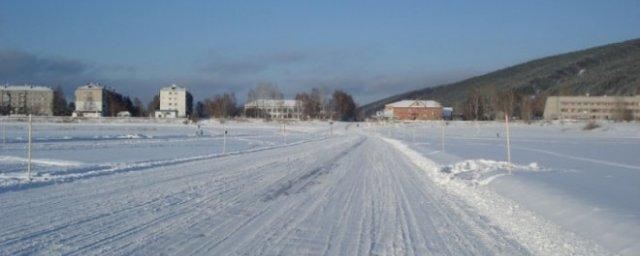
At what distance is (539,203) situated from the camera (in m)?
13.8

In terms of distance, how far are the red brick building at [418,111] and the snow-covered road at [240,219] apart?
173 m

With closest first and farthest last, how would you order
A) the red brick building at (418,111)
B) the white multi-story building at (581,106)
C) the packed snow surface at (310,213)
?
the packed snow surface at (310,213), the white multi-story building at (581,106), the red brick building at (418,111)

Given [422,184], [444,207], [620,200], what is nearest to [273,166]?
[422,184]

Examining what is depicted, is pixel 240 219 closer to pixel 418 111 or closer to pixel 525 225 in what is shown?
pixel 525 225

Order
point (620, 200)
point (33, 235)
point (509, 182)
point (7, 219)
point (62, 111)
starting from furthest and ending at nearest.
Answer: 1. point (62, 111)
2. point (509, 182)
3. point (620, 200)
4. point (7, 219)
5. point (33, 235)

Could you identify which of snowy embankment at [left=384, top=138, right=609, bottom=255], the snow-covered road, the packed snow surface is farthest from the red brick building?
snowy embankment at [left=384, top=138, right=609, bottom=255]

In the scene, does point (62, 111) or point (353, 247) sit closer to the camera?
point (353, 247)

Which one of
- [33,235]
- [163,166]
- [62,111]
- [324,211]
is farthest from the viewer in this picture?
[62,111]

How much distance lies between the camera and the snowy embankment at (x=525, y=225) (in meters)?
9.15

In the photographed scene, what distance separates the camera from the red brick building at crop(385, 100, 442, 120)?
188700mm

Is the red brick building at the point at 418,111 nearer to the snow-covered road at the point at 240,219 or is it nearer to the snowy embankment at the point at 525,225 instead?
the snow-covered road at the point at 240,219

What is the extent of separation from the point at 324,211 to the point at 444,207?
2.74 meters

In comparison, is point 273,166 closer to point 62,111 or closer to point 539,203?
point 539,203

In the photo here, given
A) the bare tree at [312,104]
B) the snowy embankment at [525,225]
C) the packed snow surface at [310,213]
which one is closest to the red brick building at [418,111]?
the bare tree at [312,104]
